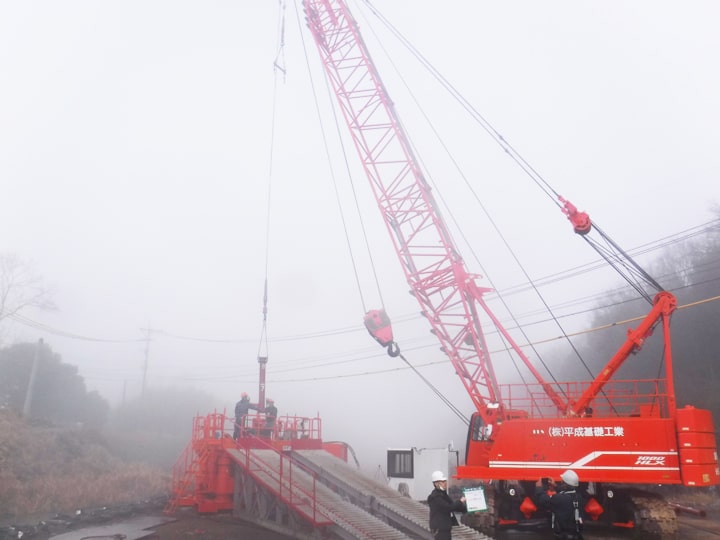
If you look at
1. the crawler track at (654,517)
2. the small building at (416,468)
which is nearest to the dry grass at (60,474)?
the small building at (416,468)

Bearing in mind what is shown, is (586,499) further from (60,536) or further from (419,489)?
(60,536)

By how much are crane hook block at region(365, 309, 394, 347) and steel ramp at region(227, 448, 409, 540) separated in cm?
525

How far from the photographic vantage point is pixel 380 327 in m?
20.9

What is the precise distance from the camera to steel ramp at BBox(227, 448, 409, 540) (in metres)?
13.5

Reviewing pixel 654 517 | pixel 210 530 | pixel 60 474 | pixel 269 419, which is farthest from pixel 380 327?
pixel 60 474

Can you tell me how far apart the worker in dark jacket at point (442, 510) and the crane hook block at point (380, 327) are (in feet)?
39.9

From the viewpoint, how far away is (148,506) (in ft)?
65.3

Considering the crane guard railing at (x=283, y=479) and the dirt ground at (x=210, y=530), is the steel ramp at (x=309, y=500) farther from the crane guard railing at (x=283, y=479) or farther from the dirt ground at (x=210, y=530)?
the dirt ground at (x=210, y=530)

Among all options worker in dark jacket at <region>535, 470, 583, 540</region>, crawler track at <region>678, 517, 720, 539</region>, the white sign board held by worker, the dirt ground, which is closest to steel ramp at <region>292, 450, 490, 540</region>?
the dirt ground

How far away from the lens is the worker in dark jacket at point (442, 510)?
332 inches

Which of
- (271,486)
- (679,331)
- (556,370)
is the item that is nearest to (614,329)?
(679,331)

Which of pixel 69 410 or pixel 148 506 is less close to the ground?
pixel 69 410

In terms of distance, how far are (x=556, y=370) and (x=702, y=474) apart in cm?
4280

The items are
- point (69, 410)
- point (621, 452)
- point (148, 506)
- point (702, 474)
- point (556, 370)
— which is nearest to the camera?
point (702, 474)
